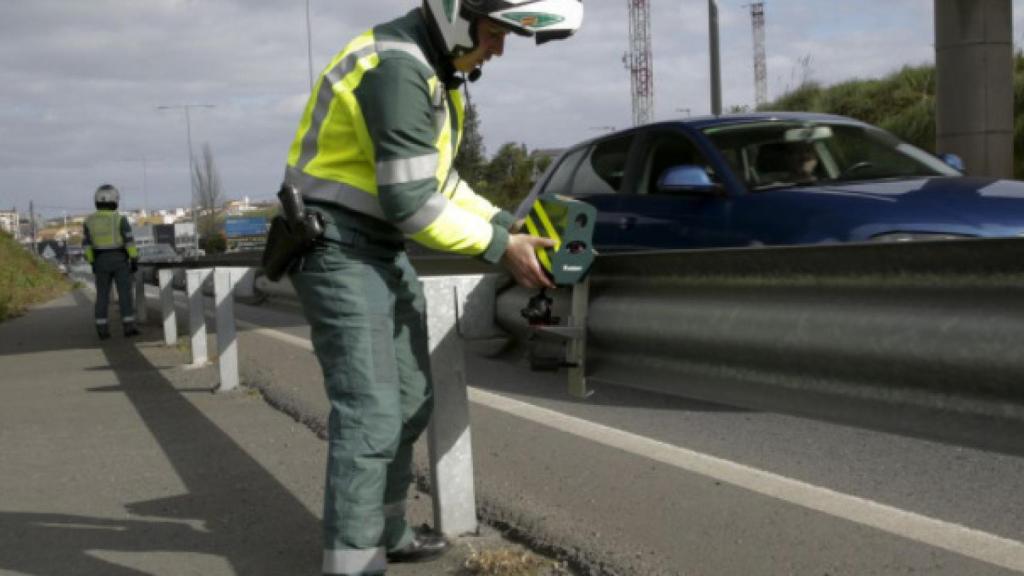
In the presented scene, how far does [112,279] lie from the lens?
48.0 ft

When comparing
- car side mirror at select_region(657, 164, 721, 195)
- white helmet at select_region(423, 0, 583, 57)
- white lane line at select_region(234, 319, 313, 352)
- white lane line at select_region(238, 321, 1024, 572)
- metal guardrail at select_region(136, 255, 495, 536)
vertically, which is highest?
white helmet at select_region(423, 0, 583, 57)

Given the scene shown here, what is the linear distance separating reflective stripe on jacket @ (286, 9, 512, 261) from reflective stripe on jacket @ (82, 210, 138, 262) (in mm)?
11859

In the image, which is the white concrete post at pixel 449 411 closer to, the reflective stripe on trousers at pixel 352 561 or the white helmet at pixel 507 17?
the reflective stripe on trousers at pixel 352 561

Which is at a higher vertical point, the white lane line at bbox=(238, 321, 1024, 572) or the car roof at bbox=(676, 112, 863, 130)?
the car roof at bbox=(676, 112, 863, 130)

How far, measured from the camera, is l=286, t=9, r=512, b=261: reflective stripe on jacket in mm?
2986

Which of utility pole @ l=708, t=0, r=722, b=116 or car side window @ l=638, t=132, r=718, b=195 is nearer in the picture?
car side window @ l=638, t=132, r=718, b=195

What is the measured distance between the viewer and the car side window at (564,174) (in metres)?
8.91

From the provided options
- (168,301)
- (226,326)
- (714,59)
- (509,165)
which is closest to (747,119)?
(226,326)

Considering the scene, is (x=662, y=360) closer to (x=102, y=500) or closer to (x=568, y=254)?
(x=568, y=254)

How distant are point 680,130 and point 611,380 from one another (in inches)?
187

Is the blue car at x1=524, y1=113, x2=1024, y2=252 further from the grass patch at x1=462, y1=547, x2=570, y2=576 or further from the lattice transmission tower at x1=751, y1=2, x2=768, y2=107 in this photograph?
the lattice transmission tower at x1=751, y1=2, x2=768, y2=107

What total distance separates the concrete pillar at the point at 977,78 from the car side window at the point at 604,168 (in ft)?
30.1

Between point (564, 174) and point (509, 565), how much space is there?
5841 mm

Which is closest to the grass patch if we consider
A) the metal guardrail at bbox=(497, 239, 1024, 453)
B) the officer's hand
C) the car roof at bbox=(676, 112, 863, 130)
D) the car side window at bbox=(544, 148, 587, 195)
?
the metal guardrail at bbox=(497, 239, 1024, 453)
